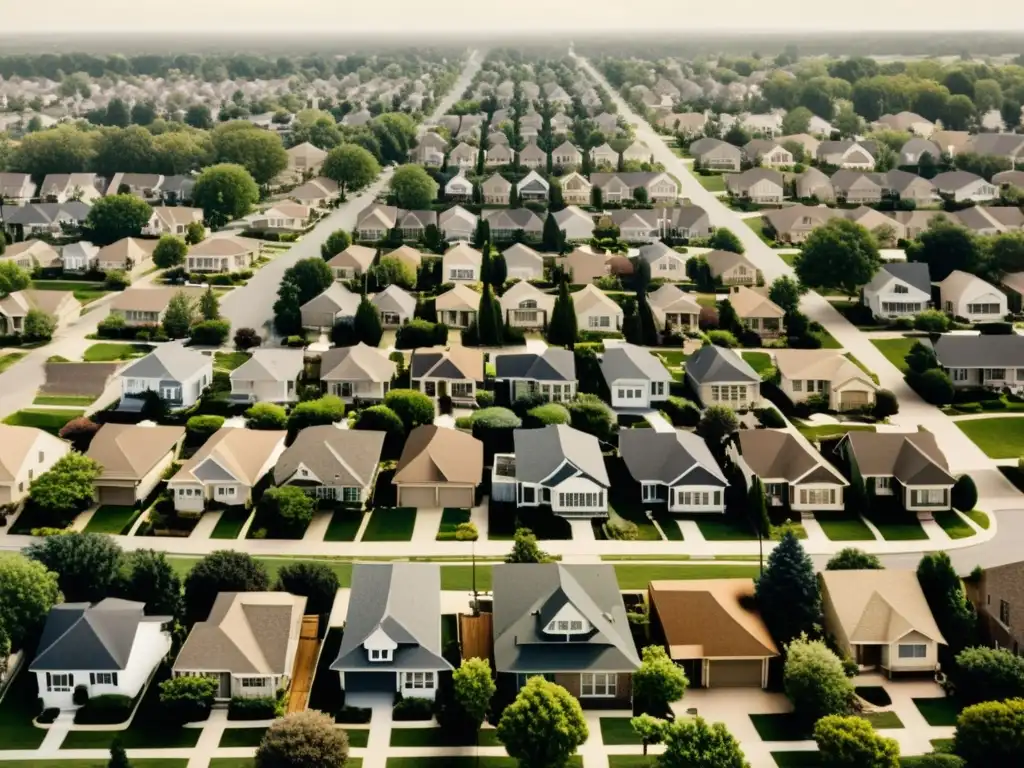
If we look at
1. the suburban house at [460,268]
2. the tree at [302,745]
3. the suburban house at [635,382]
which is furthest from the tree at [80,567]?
the suburban house at [460,268]

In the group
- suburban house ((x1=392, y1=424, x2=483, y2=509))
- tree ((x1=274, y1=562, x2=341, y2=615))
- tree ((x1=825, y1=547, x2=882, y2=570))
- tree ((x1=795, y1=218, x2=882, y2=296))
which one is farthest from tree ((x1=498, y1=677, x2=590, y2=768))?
tree ((x1=795, y1=218, x2=882, y2=296))

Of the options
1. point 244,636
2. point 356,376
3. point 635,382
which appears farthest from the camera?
point 356,376

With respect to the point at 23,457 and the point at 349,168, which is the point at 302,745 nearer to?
the point at 23,457

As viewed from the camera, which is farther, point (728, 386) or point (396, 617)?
point (728, 386)

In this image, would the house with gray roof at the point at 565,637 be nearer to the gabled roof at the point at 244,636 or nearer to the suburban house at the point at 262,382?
the gabled roof at the point at 244,636

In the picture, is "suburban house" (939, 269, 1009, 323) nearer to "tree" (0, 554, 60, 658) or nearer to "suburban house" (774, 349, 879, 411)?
"suburban house" (774, 349, 879, 411)

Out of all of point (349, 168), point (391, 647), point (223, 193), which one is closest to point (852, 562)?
point (391, 647)

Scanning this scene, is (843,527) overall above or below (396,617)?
below
